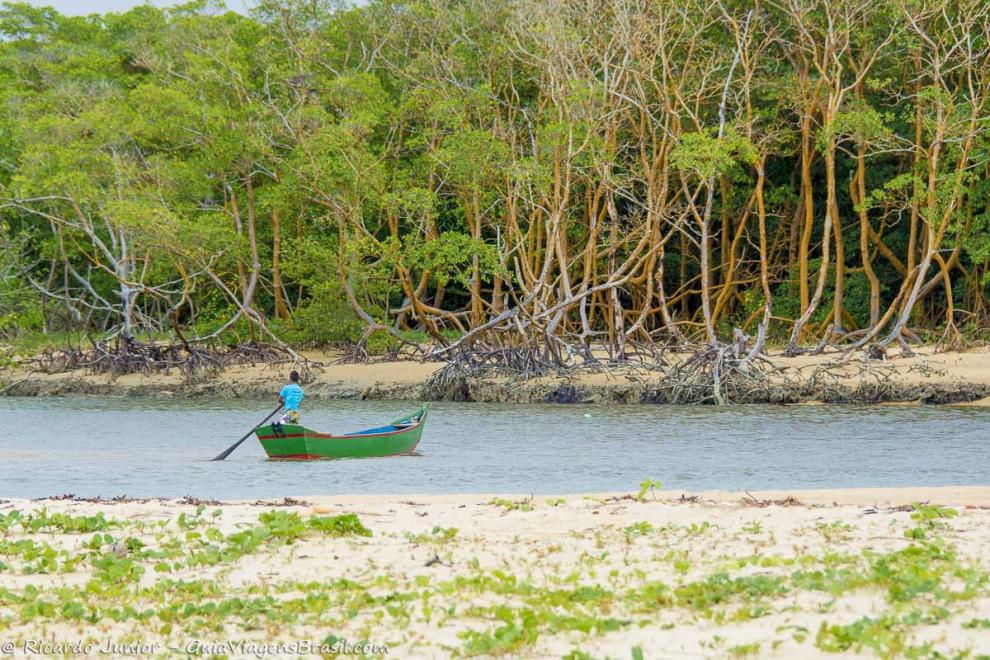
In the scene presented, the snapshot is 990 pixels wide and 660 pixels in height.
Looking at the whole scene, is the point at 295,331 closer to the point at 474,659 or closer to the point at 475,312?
the point at 475,312

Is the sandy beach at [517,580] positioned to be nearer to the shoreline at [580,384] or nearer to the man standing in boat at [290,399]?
the man standing in boat at [290,399]

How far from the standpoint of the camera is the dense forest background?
2898 cm

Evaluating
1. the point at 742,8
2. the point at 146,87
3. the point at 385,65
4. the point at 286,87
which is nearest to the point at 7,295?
the point at 146,87

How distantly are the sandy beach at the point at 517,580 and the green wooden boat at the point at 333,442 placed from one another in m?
6.78

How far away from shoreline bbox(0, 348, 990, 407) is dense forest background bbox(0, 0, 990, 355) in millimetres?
1294

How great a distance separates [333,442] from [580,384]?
34.2 ft

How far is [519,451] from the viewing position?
18.7 meters

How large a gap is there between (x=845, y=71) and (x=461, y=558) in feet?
91.9

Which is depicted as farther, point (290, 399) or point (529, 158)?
point (529, 158)

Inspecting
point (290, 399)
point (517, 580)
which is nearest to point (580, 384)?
point (290, 399)

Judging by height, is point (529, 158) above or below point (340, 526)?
above

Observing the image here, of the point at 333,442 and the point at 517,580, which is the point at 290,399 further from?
the point at 517,580

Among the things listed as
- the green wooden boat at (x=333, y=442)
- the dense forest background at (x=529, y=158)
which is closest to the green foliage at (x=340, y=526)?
the green wooden boat at (x=333, y=442)

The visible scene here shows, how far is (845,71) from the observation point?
3325cm
